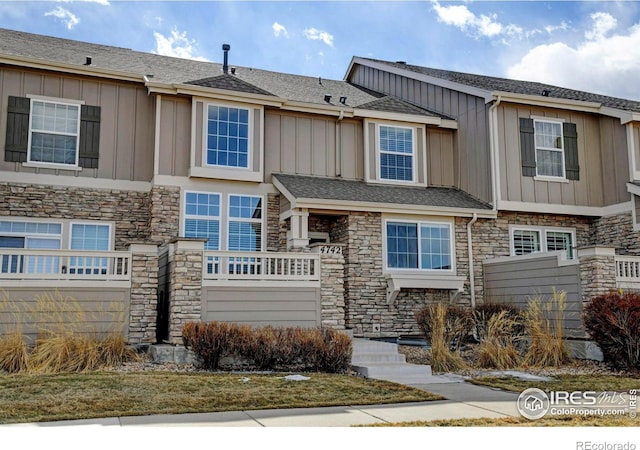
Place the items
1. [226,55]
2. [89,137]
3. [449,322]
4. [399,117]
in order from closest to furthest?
[449,322] < [89,137] < [399,117] < [226,55]

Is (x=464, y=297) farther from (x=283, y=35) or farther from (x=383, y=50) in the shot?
(x=383, y=50)

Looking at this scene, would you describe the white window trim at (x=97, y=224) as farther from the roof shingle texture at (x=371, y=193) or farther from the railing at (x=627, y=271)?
the railing at (x=627, y=271)

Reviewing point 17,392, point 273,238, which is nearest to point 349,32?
point 273,238

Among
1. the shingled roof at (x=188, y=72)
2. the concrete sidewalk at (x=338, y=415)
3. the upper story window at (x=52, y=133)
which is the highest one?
the shingled roof at (x=188, y=72)

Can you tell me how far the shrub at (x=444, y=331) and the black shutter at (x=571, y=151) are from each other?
20.1ft

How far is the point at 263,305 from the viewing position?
1153cm

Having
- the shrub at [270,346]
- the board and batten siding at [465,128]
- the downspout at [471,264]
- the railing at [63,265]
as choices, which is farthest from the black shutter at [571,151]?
the railing at [63,265]

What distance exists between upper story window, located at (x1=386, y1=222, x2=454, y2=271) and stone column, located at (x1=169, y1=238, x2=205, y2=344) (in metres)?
5.06

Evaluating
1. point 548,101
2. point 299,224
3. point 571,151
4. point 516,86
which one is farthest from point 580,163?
point 299,224

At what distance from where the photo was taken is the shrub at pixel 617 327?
1047cm

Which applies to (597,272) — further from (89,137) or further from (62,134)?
(62,134)

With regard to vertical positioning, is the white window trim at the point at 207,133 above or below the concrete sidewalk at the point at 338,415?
above

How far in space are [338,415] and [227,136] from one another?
30.9 ft

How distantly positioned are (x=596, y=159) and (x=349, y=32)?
28.3ft
